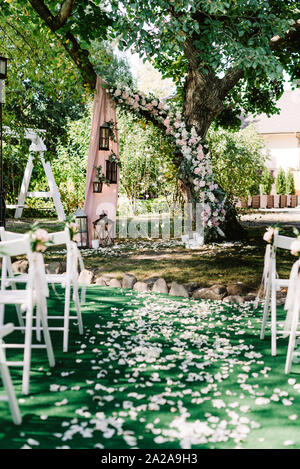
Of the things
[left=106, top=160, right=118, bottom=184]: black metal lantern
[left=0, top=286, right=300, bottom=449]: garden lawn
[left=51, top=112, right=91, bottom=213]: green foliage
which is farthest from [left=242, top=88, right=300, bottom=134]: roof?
[left=0, top=286, right=300, bottom=449]: garden lawn

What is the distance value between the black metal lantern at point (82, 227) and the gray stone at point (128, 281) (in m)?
2.87

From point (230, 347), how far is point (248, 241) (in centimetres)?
591

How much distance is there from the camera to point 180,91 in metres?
12.0

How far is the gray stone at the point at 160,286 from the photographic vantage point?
22.0 ft

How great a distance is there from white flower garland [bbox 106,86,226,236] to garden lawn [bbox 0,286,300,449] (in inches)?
163

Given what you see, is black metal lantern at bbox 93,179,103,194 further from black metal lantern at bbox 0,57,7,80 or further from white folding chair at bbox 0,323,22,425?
white folding chair at bbox 0,323,22,425

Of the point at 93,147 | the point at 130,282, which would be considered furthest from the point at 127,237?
the point at 130,282

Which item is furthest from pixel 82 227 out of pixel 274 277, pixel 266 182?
pixel 266 182

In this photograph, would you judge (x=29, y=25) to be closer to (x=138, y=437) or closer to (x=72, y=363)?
(x=72, y=363)

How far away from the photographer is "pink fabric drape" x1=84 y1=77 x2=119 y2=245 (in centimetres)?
957

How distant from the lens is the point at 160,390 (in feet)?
11.1

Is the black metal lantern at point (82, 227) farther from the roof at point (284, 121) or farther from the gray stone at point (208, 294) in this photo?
the roof at point (284, 121)

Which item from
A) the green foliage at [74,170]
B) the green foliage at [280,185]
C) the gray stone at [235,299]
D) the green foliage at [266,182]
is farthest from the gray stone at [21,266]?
Answer: the green foliage at [280,185]

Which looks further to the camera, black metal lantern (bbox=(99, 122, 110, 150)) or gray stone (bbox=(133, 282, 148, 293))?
black metal lantern (bbox=(99, 122, 110, 150))
